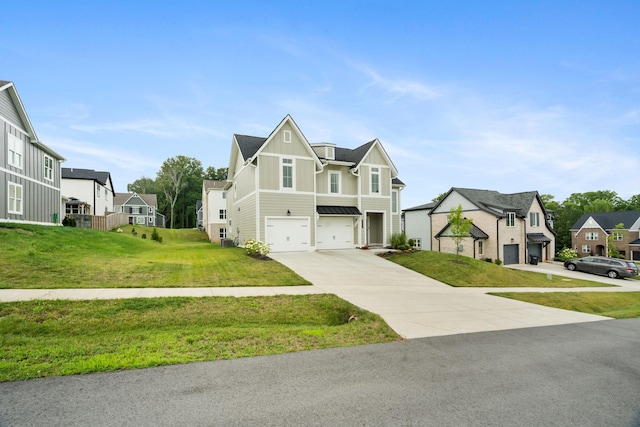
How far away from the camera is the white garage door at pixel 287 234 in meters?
20.1

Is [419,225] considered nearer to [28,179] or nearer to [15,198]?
[28,179]

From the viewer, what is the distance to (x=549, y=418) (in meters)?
A: 3.43

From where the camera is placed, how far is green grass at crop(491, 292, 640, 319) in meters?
12.1

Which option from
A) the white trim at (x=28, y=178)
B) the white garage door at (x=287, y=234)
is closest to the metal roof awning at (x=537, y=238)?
the white garage door at (x=287, y=234)

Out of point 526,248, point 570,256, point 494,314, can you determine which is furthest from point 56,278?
point 570,256

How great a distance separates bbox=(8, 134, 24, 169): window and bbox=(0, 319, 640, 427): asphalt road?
20.6 meters

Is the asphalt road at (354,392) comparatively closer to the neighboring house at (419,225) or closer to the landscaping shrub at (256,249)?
the landscaping shrub at (256,249)

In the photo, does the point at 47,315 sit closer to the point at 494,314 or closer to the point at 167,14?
the point at 494,314

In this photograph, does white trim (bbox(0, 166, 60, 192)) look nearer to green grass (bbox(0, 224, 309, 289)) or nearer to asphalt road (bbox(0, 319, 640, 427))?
green grass (bbox(0, 224, 309, 289))

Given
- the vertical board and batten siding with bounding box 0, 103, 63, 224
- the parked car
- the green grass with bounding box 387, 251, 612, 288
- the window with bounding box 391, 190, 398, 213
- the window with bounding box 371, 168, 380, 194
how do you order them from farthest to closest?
1. the window with bounding box 391, 190, 398, 213
2. the parked car
3. the window with bounding box 371, 168, 380, 194
4. the vertical board and batten siding with bounding box 0, 103, 63, 224
5. the green grass with bounding box 387, 251, 612, 288

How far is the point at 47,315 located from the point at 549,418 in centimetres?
898

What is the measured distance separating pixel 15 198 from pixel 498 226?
37.3 meters

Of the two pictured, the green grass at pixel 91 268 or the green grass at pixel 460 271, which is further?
the green grass at pixel 460 271

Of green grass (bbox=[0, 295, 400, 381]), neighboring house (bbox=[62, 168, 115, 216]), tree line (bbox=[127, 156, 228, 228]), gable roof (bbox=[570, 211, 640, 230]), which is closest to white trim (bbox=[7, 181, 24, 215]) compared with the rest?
green grass (bbox=[0, 295, 400, 381])
